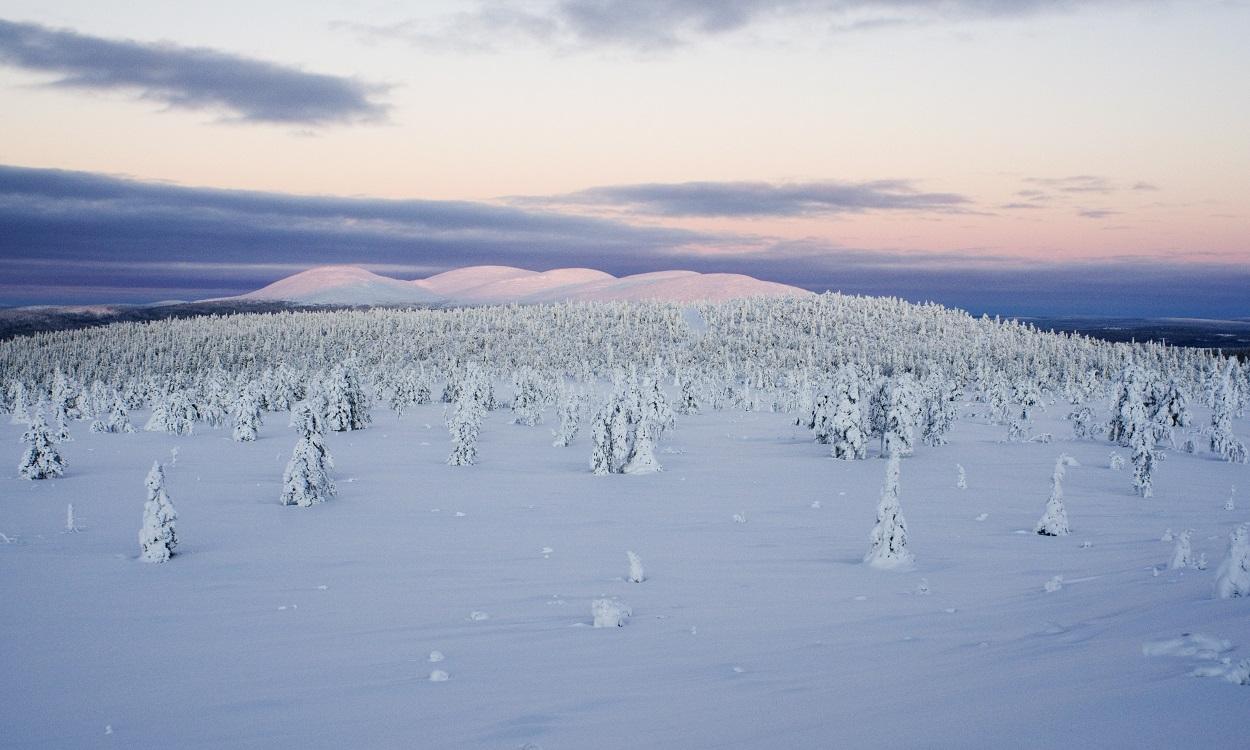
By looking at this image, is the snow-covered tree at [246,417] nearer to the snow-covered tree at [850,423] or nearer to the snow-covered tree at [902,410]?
the snow-covered tree at [850,423]

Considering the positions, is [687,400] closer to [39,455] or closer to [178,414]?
[178,414]

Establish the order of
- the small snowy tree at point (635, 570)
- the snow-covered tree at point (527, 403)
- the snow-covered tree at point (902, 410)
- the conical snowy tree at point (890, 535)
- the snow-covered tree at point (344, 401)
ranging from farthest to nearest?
the snow-covered tree at point (527, 403) → the snow-covered tree at point (344, 401) → the snow-covered tree at point (902, 410) → the conical snowy tree at point (890, 535) → the small snowy tree at point (635, 570)

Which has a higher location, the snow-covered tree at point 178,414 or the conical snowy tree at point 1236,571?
the conical snowy tree at point 1236,571

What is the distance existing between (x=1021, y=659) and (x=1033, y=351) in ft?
708

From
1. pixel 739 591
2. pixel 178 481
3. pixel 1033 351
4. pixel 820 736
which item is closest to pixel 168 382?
pixel 178 481

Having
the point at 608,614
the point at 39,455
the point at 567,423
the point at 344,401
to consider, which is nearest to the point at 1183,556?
the point at 608,614

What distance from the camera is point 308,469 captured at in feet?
122

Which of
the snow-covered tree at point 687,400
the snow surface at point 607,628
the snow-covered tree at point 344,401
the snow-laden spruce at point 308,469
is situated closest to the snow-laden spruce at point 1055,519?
the snow surface at point 607,628

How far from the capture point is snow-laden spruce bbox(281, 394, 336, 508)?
3660cm

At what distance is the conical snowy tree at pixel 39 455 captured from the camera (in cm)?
4400

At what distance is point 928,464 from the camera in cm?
5794

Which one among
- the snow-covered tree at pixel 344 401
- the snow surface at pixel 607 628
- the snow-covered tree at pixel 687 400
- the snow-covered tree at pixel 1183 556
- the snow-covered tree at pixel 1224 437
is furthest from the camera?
the snow-covered tree at pixel 687 400

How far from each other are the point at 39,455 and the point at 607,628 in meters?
45.4

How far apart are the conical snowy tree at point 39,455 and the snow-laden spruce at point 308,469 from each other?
58.9 feet
